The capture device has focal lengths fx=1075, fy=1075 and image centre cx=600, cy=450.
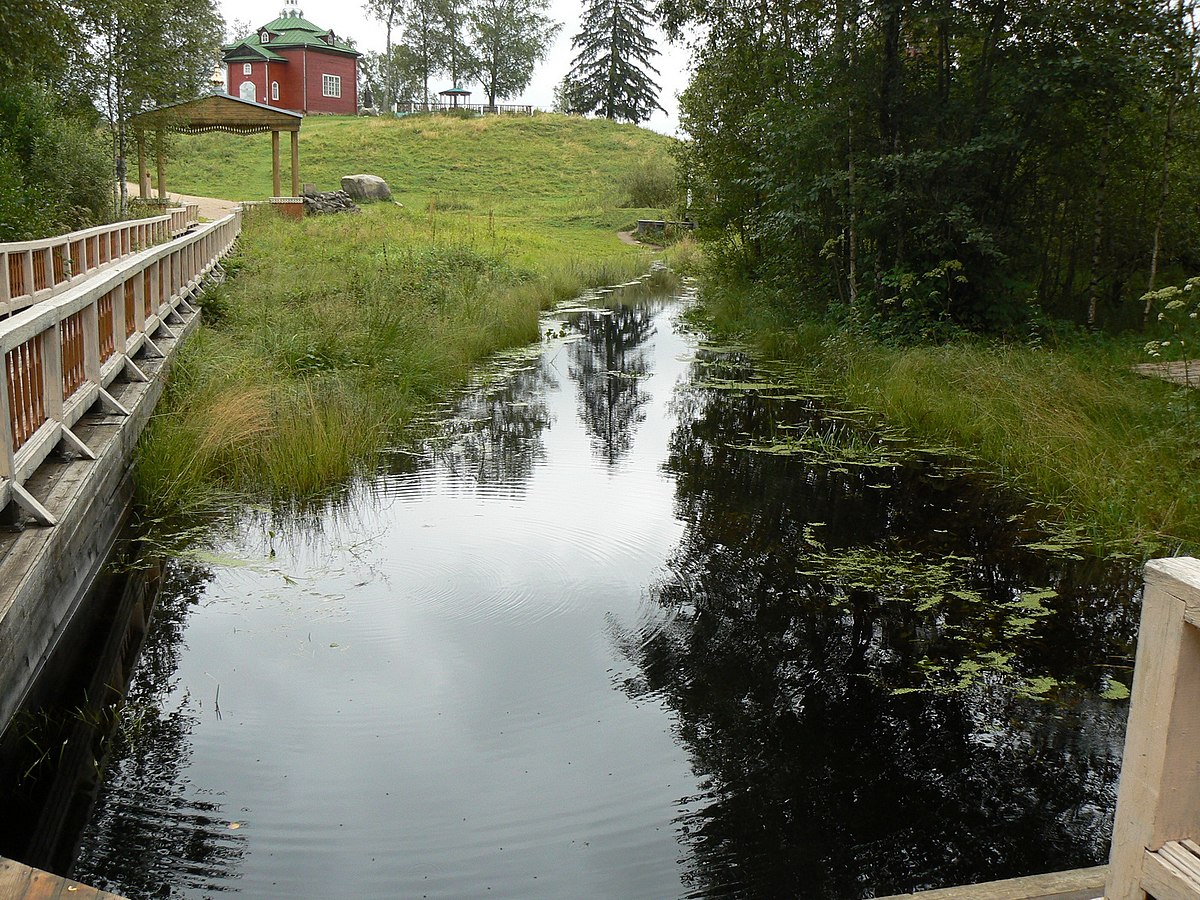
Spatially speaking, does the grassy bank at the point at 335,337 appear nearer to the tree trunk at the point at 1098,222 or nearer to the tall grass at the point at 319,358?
the tall grass at the point at 319,358

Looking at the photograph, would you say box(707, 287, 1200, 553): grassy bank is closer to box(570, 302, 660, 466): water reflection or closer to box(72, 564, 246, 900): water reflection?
box(570, 302, 660, 466): water reflection

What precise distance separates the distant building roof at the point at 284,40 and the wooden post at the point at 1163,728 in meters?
68.9

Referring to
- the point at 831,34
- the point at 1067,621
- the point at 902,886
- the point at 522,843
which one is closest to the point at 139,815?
the point at 522,843

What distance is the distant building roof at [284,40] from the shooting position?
64.1 meters

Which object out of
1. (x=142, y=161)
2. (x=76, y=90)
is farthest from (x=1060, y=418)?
(x=142, y=161)

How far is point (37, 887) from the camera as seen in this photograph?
8.86 feet

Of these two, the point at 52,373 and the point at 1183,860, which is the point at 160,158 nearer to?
the point at 52,373

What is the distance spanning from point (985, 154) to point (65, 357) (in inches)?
396

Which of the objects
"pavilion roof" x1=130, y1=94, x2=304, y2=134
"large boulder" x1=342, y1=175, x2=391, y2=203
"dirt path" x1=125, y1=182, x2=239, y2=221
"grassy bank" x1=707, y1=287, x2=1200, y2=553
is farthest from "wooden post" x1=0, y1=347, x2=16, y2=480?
"large boulder" x1=342, y1=175, x2=391, y2=203

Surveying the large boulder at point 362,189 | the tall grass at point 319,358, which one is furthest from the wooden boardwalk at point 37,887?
the large boulder at point 362,189

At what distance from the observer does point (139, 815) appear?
3.83m

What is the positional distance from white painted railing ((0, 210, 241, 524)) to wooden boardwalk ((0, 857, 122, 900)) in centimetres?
241

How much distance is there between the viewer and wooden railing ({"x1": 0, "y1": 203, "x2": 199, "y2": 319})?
11.7m

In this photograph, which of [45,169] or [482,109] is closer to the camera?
[45,169]
